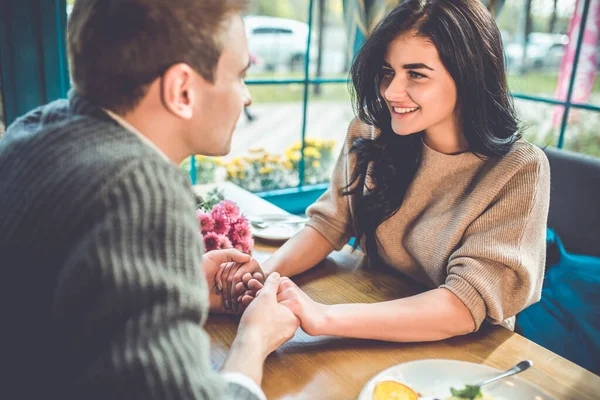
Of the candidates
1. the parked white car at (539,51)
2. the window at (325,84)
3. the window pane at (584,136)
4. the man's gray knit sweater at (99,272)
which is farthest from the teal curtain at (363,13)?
the parked white car at (539,51)

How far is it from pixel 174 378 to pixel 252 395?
0.67 feet

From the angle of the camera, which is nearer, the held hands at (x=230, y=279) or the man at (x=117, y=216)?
the man at (x=117, y=216)

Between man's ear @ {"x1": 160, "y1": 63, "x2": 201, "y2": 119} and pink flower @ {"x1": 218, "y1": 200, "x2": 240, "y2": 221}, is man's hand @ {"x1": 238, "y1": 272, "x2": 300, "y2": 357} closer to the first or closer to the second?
pink flower @ {"x1": 218, "y1": 200, "x2": 240, "y2": 221}

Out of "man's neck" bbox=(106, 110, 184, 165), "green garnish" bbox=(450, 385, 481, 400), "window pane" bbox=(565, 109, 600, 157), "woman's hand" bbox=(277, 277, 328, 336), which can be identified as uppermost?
"man's neck" bbox=(106, 110, 184, 165)

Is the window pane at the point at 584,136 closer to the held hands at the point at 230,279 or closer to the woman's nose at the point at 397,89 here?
the woman's nose at the point at 397,89

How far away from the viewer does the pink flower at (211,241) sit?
1217 mm

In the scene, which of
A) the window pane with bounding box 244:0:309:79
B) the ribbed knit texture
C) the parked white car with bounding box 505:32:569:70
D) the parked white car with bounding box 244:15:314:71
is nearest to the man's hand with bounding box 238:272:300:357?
the ribbed knit texture

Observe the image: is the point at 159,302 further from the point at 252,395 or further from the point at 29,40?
the point at 29,40

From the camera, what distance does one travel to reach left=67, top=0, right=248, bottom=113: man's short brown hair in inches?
26.0

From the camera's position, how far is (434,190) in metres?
1.32

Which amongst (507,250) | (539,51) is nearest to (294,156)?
(507,250)

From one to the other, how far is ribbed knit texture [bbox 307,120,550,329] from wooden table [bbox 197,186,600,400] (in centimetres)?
8

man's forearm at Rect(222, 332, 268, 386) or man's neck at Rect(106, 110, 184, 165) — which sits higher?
man's neck at Rect(106, 110, 184, 165)

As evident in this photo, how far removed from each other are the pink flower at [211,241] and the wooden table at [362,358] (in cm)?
22
